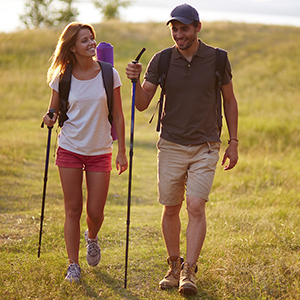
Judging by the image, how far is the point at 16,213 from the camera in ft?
22.5

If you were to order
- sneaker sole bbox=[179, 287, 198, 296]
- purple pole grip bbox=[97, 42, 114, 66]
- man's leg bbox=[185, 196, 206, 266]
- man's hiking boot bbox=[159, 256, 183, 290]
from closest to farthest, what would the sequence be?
sneaker sole bbox=[179, 287, 198, 296], man's leg bbox=[185, 196, 206, 266], man's hiking boot bbox=[159, 256, 183, 290], purple pole grip bbox=[97, 42, 114, 66]

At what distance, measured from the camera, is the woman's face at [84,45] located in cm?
429

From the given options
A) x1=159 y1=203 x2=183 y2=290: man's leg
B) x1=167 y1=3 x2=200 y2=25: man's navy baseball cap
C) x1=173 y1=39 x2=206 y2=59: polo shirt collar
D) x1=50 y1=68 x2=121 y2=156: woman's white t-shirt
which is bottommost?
x1=159 y1=203 x2=183 y2=290: man's leg

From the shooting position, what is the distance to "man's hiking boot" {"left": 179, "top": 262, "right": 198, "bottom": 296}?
4.04 m

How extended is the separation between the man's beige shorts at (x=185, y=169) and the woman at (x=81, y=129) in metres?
0.43

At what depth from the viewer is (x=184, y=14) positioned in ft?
13.6

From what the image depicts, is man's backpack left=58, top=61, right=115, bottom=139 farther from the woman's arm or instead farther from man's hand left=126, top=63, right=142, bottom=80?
man's hand left=126, top=63, right=142, bottom=80

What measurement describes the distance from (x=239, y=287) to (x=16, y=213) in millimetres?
3851

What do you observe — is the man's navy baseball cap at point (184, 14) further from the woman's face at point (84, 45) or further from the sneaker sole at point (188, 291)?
the sneaker sole at point (188, 291)

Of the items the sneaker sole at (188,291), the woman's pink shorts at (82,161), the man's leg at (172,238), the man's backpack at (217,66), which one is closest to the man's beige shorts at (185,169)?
the man's leg at (172,238)

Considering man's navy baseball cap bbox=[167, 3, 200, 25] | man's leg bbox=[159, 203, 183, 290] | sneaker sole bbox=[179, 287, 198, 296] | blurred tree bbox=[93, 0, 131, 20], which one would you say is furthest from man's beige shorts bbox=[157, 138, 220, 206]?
blurred tree bbox=[93, 0, 131, 20]

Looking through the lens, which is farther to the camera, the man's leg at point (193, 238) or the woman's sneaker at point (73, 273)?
the woman's sneaker at point (73, 273)

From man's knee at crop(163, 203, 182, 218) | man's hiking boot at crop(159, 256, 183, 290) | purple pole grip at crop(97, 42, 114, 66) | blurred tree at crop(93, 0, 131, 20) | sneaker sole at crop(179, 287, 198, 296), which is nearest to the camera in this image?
sneaker sole at crop(179, 287, 198, 296)

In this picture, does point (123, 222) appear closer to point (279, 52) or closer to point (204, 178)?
point (204, 178)
